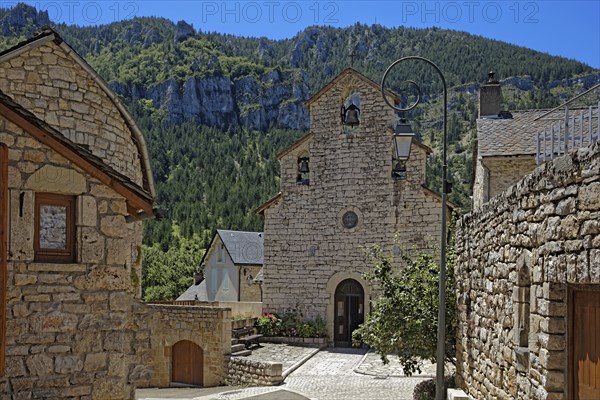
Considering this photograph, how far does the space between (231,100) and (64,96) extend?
4330 inches

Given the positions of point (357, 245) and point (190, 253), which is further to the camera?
point (190, 253)

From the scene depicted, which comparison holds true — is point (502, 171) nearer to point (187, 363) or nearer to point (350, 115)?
point (350, 115)

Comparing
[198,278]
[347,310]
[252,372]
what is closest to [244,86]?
[198,278]

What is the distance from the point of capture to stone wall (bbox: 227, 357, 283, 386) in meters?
18.4

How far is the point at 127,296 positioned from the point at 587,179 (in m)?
5.46

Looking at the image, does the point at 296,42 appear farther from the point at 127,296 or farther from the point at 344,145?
the point at 127,296

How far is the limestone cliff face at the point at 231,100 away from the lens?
116 metres

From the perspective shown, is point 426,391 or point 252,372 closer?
point 426,391

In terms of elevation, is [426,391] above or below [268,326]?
above

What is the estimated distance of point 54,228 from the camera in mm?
7551

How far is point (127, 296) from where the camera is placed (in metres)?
8.20

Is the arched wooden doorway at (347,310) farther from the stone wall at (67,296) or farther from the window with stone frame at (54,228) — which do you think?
the window with stone frame at (54,228)

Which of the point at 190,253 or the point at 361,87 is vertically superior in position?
the point at 361,87

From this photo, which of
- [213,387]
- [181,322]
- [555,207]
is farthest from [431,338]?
[181,322]
